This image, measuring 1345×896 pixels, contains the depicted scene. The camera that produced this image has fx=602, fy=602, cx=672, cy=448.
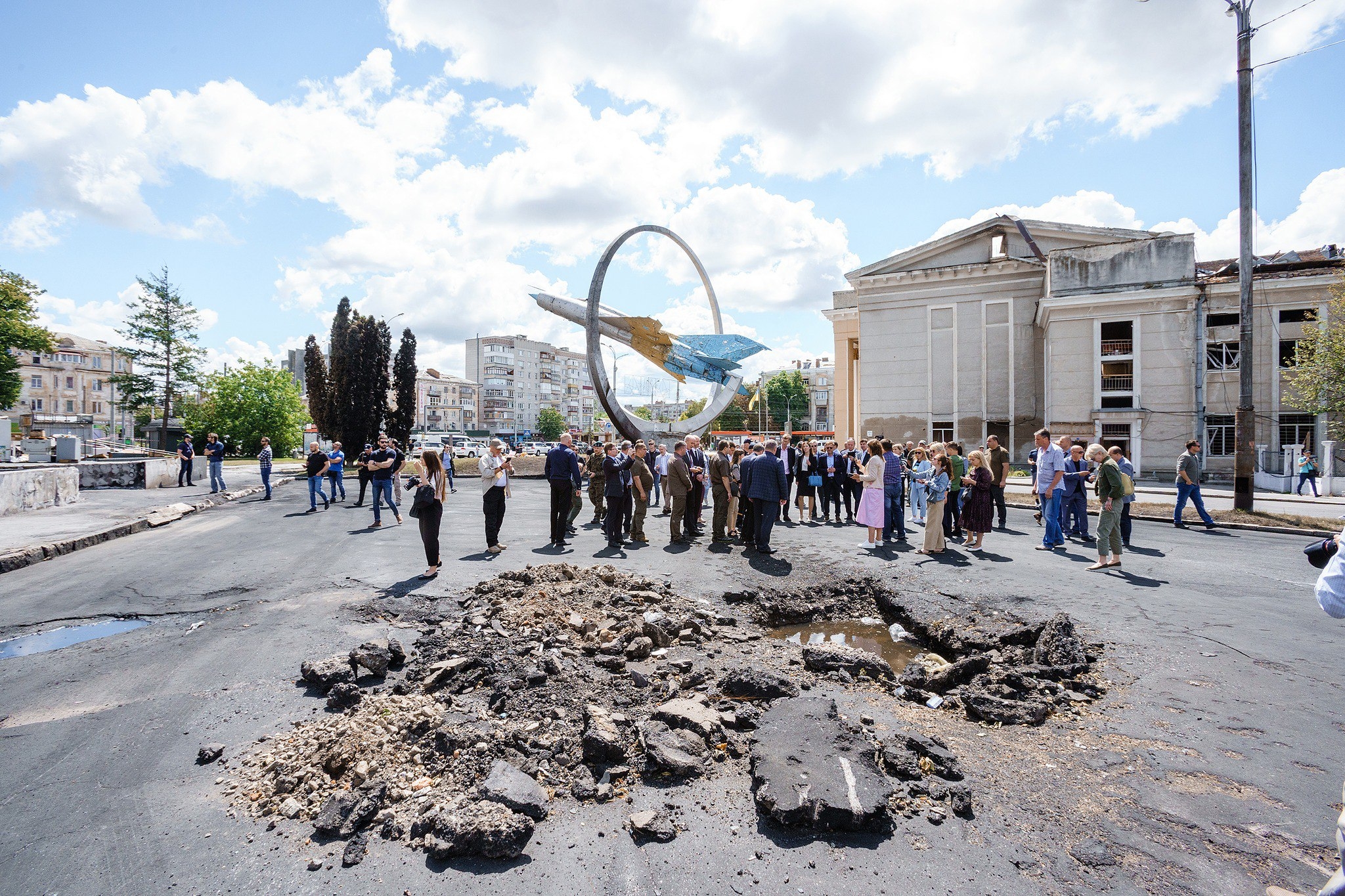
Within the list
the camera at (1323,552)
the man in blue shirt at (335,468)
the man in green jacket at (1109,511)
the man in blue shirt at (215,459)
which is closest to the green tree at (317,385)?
the man in blue shirt at (215,459)

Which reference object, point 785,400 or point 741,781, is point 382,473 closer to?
point 741,781

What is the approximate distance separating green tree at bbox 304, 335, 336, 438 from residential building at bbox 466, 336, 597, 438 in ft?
213

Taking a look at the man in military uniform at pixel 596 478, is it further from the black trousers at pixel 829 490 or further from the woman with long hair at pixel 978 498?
the woman with long hair at pixel 978 498

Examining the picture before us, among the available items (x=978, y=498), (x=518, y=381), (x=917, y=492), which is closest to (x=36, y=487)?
(x=978, y=498)

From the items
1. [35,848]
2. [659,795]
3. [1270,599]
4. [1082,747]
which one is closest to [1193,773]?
[1082,747]

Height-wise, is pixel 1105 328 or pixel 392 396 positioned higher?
pixel 1105 328

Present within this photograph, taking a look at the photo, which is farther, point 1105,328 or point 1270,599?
point 1105,328

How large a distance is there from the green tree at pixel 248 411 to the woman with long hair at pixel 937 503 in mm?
46720

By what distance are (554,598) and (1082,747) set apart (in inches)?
180

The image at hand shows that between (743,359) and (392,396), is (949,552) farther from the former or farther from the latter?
(392,396)

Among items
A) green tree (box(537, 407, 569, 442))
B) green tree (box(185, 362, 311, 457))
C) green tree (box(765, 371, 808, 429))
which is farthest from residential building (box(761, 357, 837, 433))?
green tree (box(185, 362, 311, 457))

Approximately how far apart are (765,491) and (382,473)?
8179 millimetres

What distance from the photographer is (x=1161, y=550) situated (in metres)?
9.55

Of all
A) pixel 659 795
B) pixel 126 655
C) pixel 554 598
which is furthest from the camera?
pixel 554 598
